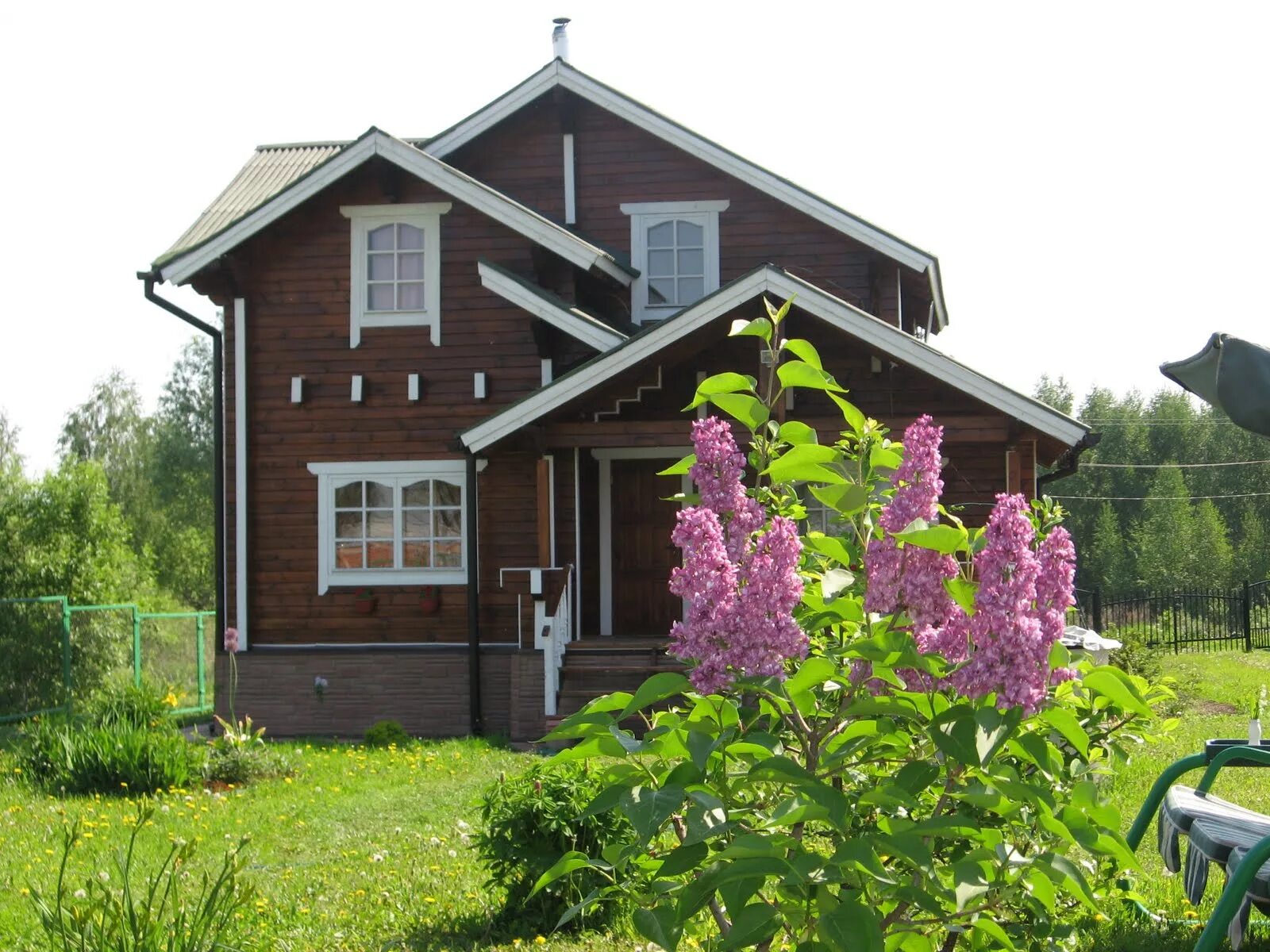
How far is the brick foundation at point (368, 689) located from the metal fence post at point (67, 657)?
3.34m

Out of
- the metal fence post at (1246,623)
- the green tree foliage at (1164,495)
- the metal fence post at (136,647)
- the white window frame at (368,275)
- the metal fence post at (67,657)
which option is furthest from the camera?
the green tree foliage at (1164,495)

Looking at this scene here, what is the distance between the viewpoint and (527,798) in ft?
19.0

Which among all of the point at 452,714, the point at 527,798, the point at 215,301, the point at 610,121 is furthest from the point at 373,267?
the point at 527,798

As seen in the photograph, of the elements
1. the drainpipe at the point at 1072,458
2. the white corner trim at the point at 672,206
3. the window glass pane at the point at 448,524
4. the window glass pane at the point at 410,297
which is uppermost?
the white corner trim at the point at 672,206

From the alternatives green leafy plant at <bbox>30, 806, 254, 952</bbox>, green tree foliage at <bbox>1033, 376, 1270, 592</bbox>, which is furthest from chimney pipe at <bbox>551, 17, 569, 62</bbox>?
green tree foliage at <bbox>1033, 376, 1270, 592</bbox>

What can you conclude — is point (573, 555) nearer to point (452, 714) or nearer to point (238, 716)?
point (452, 714)

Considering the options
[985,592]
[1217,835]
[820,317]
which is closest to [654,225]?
[820,317]

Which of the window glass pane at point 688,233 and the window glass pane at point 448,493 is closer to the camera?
the window glass pane at point 448,493

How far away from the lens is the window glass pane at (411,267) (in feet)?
47.3

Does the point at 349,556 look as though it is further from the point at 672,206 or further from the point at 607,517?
the point at 672,206

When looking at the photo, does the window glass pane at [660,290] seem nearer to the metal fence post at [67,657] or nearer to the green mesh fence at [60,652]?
the green mesh fence at [60,652]

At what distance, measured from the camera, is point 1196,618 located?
2845cm

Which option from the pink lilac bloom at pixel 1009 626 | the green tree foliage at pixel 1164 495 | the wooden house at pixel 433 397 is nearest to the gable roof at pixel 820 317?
the wooden house at pixel 433 397

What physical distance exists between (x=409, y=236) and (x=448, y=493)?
2.81m
